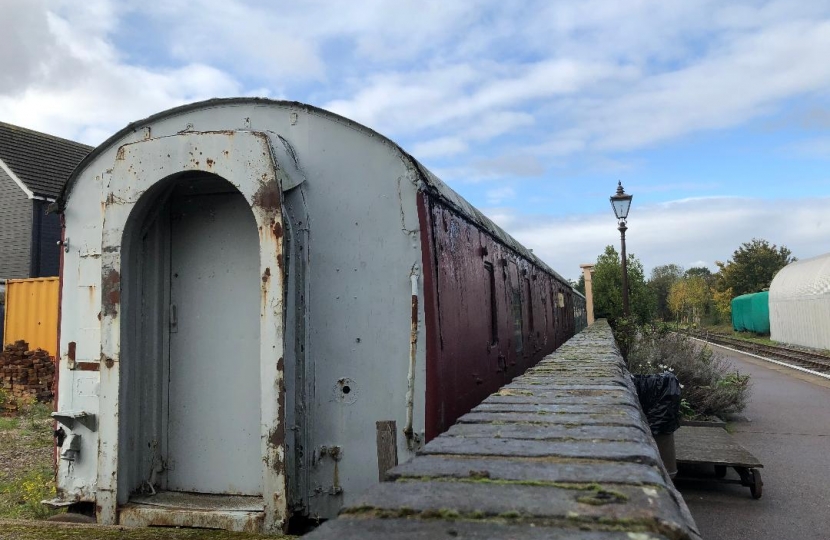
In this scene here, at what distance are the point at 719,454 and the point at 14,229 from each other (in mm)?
19303

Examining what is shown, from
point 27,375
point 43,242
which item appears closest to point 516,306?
point 27,375

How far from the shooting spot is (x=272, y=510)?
412cm

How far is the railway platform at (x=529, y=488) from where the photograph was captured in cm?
131

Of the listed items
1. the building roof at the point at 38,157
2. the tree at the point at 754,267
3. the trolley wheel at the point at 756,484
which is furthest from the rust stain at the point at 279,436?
the tree at the point at 754,267

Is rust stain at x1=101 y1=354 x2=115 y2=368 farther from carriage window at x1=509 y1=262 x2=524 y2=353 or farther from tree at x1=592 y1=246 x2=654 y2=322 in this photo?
tree at x1=592 y1=246 x2=654 y2=322

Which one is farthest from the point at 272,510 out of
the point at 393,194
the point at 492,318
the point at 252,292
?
the point at 492,318

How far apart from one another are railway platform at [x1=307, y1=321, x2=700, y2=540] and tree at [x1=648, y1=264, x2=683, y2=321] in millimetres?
64061

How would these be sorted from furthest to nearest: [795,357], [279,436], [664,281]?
[664,281] < [795,357] < [279,436]

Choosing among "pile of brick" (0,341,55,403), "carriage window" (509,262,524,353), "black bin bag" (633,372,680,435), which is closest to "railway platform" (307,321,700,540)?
"black bin bag" (633,372,680,435)

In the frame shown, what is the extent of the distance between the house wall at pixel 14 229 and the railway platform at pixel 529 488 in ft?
64.6

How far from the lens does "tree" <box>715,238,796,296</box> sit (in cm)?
5225

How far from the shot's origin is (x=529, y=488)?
154 cm

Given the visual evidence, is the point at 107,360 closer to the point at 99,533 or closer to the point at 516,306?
the point at 99,533

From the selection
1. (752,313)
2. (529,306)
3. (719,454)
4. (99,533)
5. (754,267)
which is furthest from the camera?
(754,267)
